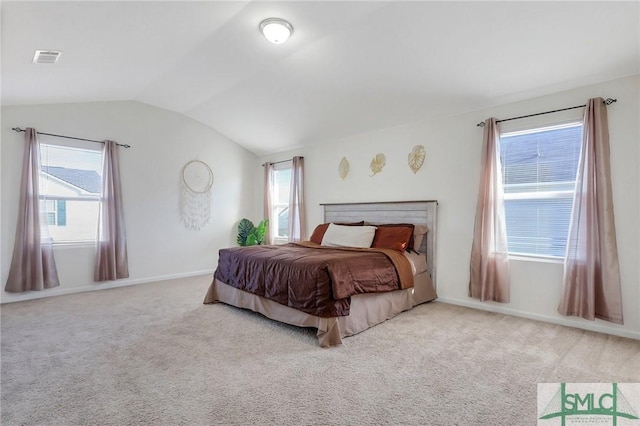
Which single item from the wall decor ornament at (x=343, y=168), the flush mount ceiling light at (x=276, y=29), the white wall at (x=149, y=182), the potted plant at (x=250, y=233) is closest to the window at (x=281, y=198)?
the potted plant at (x=250, y=233)

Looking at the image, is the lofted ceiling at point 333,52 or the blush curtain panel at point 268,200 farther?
the blush curtain panel at point 268,200

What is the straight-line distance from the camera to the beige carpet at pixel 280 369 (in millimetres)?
1703

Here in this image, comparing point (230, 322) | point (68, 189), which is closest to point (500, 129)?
point (230, 322)

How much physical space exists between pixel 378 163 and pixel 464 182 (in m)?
1.24

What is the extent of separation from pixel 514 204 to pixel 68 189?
5567 mm

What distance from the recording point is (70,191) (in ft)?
14.4

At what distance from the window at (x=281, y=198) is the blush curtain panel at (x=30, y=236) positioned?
341cm

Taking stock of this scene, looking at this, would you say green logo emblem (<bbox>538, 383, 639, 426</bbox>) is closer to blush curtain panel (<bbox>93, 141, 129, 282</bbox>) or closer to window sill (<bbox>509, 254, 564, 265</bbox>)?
window sill (<bbox>509, 254, 564, 265</bbox>)

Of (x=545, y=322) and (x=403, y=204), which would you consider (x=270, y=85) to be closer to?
(x=403, y=204)

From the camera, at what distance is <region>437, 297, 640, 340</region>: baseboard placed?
280 centimetres

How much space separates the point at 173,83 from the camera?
14.0 feet

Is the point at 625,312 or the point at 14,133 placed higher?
the point at 14,133

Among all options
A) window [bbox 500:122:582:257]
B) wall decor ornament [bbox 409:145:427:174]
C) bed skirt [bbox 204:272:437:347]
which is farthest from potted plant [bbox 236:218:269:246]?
window [bbox 500:122:582:257]

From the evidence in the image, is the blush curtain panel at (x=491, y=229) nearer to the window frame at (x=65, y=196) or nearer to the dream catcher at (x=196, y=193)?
the dream catcher at (x=196, y=193)
